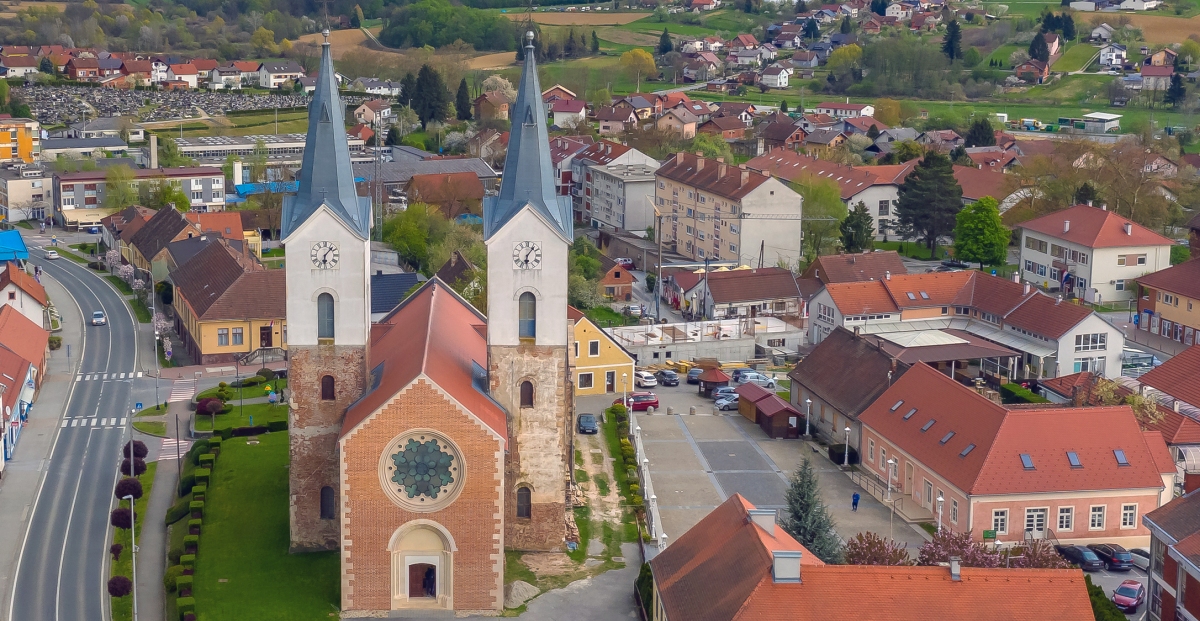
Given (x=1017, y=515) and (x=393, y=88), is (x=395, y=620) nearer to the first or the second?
(x=1017, y=515)

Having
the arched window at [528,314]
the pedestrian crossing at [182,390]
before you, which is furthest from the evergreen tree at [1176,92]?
the arched window at [528,314]

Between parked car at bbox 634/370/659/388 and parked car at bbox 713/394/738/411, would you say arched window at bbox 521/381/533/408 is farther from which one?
parked car at bbox 634/370/659/388

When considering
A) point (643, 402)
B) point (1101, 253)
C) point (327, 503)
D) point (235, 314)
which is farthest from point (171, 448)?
point (1101, 253)

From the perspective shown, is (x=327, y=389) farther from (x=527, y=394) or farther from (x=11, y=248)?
(x=11, y=248)

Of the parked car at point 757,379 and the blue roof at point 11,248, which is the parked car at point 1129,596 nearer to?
the parked car at point 757,379

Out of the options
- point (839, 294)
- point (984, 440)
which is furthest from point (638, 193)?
point (984, 440)
